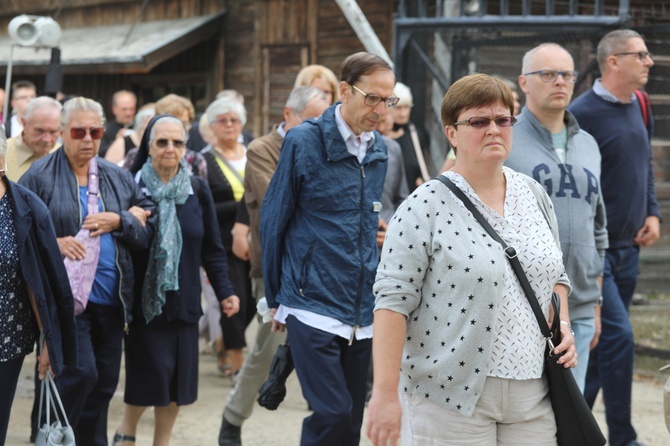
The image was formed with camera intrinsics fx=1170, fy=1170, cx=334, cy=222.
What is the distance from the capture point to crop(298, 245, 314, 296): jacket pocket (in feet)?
17.1

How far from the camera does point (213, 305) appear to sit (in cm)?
879

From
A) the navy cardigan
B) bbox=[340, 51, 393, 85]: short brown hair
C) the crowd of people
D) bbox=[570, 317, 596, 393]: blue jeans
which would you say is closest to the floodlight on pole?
the crowd of people

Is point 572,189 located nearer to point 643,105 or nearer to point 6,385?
point 643,105

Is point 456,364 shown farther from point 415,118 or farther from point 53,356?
point 415,118

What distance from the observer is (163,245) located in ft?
20.2

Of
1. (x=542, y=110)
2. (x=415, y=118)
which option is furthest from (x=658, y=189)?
(x=542, y=110)

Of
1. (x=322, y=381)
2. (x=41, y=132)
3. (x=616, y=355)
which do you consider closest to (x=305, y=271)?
(x=322, y=381)

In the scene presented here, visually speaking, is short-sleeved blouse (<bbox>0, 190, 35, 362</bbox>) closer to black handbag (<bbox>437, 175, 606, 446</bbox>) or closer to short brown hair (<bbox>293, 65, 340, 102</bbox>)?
black handbag (<bbox>437, 175, 606, 446</bbox>)

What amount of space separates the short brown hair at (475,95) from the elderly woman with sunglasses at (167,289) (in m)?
2.66

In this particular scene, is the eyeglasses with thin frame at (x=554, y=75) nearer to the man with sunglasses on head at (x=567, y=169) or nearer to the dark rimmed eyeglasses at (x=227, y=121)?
the man with sunglasses on head at (x=567, y=169)

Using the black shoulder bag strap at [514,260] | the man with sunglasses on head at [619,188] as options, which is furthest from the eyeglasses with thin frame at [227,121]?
the black shoulder bag strap at [514,260]

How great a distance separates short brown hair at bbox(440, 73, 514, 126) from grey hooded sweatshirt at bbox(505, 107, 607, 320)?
1.62m

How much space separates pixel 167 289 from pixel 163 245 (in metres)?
0.23

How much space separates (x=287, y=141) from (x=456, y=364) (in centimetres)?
191
